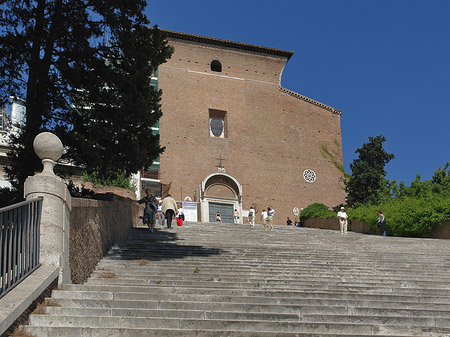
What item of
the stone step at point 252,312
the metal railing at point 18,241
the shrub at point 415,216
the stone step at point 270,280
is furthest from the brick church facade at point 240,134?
the metal railing at point 18,241

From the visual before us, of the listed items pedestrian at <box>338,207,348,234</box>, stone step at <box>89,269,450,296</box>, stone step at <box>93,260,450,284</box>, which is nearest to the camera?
stone step at <box>89,269,450,296</box>

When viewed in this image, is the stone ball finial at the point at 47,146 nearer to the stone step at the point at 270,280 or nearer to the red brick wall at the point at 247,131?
the stone step at the point at 270,280

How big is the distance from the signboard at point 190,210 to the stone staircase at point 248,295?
1663cm

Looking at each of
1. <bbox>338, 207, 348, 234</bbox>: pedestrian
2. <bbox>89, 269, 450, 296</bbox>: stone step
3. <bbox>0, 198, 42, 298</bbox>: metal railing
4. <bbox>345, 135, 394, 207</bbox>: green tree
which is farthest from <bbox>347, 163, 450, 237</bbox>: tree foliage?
<bbox>0, 198, 42, 298</bbox>: metal railing

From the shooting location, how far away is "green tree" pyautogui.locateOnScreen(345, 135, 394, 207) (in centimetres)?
2783

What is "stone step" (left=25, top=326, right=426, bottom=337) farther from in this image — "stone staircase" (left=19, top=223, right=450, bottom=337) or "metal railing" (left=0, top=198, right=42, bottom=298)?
"metal railing" (left=0, top=198, right=42, bottom=298)

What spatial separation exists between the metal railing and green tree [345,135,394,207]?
2344 centimetres

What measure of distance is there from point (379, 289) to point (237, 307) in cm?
287

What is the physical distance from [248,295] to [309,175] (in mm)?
26936

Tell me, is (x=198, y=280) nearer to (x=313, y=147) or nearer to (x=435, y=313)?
(x=435, y=313)

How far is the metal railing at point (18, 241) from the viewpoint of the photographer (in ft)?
15.7

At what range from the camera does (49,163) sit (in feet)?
20.6

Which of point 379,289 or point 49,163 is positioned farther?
point 379,289

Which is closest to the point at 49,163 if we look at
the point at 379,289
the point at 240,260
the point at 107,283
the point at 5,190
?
the point at 107,283
